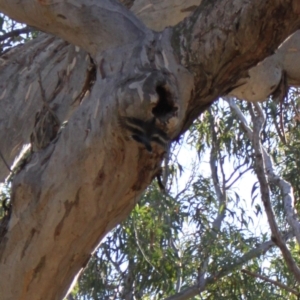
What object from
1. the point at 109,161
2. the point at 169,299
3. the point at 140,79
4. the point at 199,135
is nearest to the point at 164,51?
the point at 140,79

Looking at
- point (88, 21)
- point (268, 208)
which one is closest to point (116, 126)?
point (88, 21)

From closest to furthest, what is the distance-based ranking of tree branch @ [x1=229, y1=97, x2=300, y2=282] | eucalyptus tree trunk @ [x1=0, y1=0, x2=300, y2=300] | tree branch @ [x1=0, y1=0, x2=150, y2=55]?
eucalyptus tree trunk @ [x1=0, y1=0, x2=300, y2=300], tree branch @ [x1=0, y1=0, x2=150, y2=55], tree branch @ [x1=229, y1=97, x2=300, y2=282]

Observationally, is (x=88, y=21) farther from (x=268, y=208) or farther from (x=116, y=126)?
Result: (x=268, y=208)

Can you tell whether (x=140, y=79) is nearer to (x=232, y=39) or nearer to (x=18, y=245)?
(x=232, y=39)

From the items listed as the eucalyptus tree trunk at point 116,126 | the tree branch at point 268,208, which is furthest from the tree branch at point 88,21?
the tree branch at point 268,208

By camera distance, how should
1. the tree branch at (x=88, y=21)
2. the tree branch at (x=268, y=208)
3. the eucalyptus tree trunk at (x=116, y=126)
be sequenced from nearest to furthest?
the eucalyptus tree trunk at (x=116, y=126) → the tree branch at (x=88, y=21) → the tree branch at (x=268, y=208)

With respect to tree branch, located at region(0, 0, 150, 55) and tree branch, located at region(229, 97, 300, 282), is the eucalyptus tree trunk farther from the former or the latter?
tree branch, located at region(229, 97, 300, 282)

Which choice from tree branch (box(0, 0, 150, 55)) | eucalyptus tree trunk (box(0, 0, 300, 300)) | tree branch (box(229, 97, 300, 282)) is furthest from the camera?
tree branch (box(229, 97, 300, 282))

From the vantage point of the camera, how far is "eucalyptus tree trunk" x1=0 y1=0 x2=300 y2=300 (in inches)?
54.8

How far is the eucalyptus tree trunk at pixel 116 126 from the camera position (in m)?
A: 1.39

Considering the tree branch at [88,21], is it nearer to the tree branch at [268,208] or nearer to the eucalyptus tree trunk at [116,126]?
the eucalyptus tree trunk at [116,126]

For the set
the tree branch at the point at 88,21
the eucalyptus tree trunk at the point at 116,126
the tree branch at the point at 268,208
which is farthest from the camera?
the tree branch at the point at 268,208

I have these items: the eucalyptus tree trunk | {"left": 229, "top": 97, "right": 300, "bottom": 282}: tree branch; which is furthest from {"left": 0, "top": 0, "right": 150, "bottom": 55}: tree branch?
{"left": 229, "top": 97, "right": 300, "bottom": 282}: tree branch

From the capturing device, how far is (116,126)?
4.57 ft
